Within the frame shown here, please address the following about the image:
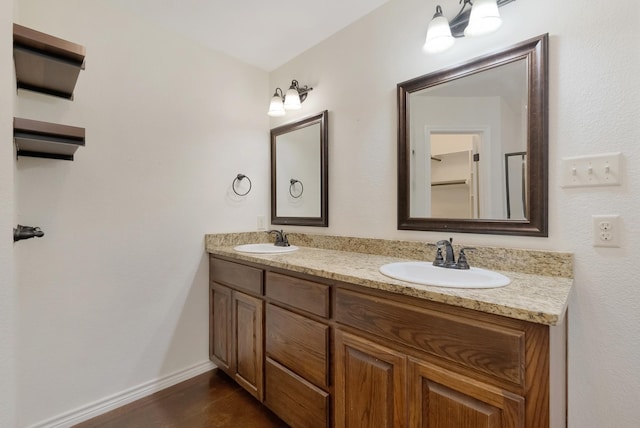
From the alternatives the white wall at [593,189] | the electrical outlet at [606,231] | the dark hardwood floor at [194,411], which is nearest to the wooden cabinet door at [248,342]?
the dark hardwood floor at [194,411]

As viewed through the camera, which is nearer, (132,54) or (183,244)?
(132,54)

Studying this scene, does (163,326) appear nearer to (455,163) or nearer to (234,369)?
(234,369)

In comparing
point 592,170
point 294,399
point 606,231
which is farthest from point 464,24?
point 294,399

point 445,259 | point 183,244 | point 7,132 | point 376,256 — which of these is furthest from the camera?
point 183,244

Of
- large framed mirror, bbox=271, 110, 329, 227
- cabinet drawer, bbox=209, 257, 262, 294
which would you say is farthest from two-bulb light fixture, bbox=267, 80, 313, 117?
cabinet drawer, bbox=209, 257, 262, 294

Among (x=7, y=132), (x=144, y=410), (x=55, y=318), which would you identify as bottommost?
(x=144, y=410)

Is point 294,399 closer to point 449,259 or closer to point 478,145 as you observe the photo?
point 449,259

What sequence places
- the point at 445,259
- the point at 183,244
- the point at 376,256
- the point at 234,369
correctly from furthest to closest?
the point at 183,244 → the point at 234,369 → the point at 376,256 → the point at 445,259

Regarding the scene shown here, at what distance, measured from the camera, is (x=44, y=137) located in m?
1.16

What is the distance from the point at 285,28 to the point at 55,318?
210 cm

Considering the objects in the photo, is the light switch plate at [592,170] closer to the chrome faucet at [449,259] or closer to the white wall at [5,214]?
the chrome faucet at [449,259]

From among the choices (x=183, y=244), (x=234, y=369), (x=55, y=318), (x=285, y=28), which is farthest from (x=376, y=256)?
(x=55, y=318)

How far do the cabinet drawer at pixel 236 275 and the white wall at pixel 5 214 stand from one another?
0.98 metres

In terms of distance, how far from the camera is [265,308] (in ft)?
5.29
